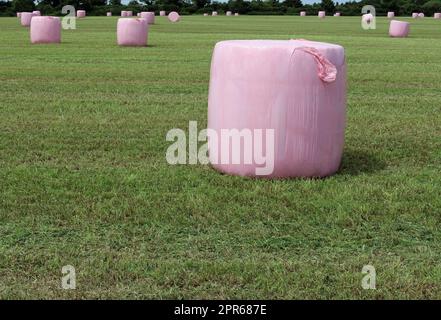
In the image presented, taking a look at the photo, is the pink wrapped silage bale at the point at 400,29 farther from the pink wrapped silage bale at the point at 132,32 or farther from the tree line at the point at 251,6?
the tree line at the point at 251,6

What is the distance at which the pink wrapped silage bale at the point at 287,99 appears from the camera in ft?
17.6

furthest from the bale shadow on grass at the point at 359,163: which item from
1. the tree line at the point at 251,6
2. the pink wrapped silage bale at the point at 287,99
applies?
the tree line at the point at 251,6

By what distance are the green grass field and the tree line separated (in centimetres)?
6958

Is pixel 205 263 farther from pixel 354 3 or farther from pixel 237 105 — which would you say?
pixel 354 3

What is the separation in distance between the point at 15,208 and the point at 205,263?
5.31ft

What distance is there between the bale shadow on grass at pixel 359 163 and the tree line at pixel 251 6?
70495mm

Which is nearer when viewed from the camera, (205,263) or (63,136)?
(205,263)

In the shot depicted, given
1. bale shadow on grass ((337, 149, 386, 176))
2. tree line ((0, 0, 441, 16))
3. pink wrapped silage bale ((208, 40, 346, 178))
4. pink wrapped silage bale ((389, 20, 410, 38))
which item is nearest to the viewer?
pink wrapped silage bale ((208, 40, 346, 178))

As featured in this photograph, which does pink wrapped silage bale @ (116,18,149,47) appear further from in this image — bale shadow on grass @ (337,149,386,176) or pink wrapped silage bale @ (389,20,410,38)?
bale shadow on grass @ (337,149,386,176)

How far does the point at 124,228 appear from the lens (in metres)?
4.45

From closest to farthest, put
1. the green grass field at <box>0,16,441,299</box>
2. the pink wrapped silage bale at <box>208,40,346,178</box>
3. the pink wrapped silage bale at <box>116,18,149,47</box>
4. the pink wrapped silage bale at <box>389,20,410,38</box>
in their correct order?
1. the green grass field at <box>0,16,441,299</box>
2. the pink wrapped silage bale at <box>208,40,346,178</box>
3. the pink wrapped silage bale at <box>116,18,149,47</box>
4. the pink wrapped silage bale at <box>389,20,410,38</box>

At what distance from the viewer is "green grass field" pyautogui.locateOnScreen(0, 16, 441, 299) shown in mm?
3686

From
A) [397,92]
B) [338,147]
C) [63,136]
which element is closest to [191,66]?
[397,92]

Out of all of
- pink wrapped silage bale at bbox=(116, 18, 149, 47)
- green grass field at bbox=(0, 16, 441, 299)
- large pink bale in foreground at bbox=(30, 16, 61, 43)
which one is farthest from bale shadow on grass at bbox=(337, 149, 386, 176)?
large pink bale in foreground at bbox=(30, 16, 61, 43)
